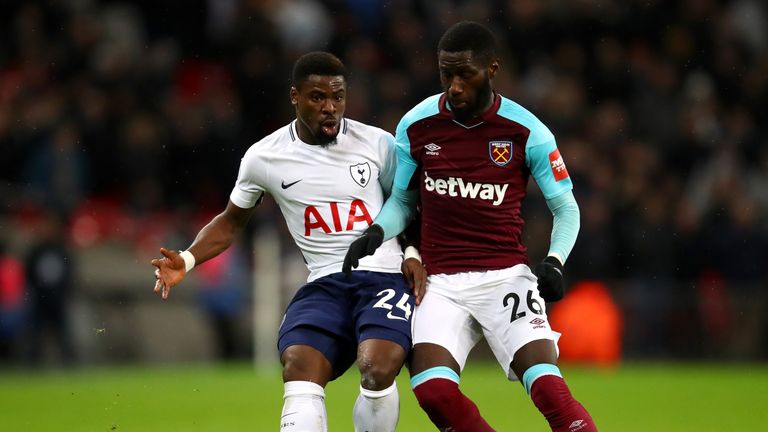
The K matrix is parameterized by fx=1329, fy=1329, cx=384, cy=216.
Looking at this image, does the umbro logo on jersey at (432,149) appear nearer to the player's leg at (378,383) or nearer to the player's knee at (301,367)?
the player's leg at (378,383)

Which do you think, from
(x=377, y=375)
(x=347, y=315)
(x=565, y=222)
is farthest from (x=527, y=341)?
(x=347, y=315)

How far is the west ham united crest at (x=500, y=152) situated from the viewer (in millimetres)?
6531

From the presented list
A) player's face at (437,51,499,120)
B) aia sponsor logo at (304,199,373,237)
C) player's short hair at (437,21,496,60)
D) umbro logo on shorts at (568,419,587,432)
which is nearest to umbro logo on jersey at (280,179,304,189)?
aia sponsor logo at (304,199,373,237)

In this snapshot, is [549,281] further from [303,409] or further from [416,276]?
[303,409]

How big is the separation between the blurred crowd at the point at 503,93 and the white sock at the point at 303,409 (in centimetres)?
867

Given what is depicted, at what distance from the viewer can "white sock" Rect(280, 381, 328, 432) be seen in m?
6.24

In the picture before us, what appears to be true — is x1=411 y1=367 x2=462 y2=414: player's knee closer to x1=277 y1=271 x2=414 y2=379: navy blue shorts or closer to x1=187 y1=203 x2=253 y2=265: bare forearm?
x1=277 y1=271 x2=414 y2=379: navy blue shorts

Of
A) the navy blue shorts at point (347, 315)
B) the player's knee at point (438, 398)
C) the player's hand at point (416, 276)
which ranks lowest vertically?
the player's knee at point (438, 398)

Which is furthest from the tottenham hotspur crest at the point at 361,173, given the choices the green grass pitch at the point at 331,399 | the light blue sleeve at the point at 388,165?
the green grass pitch at the point at 331,399

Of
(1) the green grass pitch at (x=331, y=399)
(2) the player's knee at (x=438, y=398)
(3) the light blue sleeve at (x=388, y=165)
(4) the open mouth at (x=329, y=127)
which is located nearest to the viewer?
(2) the player's knee at (x=438, y=398)

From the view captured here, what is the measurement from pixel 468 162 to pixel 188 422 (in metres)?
4.70

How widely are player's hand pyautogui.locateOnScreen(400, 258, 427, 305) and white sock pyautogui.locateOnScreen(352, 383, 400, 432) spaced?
516 mm

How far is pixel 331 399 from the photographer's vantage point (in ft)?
39.4

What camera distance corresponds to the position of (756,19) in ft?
58.0
